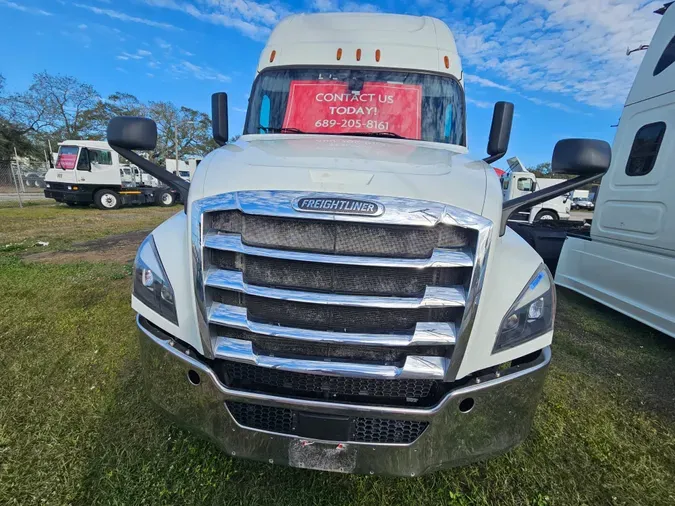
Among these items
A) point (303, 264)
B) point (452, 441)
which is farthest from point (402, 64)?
point (452, 441)

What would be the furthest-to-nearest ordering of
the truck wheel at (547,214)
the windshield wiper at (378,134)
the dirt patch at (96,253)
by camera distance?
the truck wheel at (547,214) → the dirt patch at (96,253) → the windshield wiper at (378,134)

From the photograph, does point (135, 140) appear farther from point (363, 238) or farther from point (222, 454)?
point (222, 454)

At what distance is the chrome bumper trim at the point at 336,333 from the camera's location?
1699 millimetres

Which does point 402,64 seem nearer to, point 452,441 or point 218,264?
point 218,264

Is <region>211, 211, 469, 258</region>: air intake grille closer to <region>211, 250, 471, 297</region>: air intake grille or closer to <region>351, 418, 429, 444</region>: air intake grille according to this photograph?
<region>211, 250, 471, 297</region>: air intake grille

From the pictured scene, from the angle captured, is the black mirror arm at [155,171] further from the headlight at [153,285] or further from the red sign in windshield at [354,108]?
the red sign in windshield at [354,108]

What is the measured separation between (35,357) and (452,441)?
3717 mm

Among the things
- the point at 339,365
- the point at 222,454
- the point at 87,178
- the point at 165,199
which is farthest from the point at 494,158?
the point at 165,199

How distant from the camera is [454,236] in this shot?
1709 millimetres

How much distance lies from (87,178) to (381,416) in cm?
2171

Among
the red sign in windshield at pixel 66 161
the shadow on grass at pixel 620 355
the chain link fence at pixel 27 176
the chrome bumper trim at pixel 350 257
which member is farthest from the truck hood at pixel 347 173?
the chain link fence at pixel 27 176

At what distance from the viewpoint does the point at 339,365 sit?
5.73 ft

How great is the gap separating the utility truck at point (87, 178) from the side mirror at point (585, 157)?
21092mm

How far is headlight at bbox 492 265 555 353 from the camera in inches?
70.6
